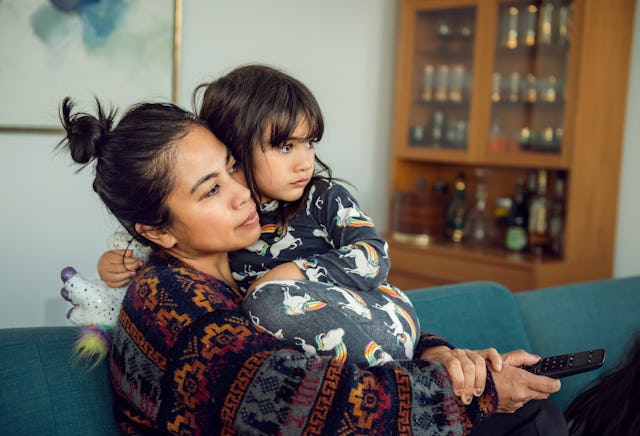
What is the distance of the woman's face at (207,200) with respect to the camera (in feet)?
4.09

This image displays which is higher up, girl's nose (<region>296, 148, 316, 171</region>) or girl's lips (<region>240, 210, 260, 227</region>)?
girl's nose (<region>296, 148, 316, 171</region>)

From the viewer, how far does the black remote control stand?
3.79 ft

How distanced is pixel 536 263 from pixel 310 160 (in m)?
2.07

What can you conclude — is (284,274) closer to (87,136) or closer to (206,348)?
(206,348)

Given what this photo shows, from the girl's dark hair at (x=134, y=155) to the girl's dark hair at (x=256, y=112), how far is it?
0.55 ft

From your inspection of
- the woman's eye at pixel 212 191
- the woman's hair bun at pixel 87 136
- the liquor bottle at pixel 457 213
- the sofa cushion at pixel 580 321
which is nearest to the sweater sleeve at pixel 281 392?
the woman's eye at pixel 212 191

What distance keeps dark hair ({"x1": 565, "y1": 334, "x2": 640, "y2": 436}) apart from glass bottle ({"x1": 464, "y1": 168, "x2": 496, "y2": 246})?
2158 mm

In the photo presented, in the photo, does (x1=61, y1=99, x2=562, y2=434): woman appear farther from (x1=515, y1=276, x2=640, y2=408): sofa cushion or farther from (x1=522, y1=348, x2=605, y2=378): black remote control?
(x1=515, y1=276, x2=640, y2=408): sofa cushion

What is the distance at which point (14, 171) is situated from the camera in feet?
9.41

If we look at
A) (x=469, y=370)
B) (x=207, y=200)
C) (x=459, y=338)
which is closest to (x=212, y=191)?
(x=207, y=200)

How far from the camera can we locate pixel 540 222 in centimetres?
354

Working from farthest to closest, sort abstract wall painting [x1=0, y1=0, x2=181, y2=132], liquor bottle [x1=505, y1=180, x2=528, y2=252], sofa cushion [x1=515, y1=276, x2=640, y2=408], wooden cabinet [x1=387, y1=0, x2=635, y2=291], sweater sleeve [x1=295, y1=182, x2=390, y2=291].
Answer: liquor bottle [x1=505, y1=180, x2=528, y2=252]
wooden cabinet [x1=387, y1=0, x2=635, y2=291]
abstract wall painting [x1=0, y1=0, x2=181, y2=132]
sofa cushion [x1=515, y1=276, x2=640, y2=408]
sweater sleeve [x1=295, y1=182, x2=390, y2=291]

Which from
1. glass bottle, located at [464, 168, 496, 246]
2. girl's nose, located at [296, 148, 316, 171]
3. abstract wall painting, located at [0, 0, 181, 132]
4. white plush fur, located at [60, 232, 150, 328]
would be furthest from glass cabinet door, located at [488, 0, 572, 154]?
white plush fur, located at [60, 232, 150, 328]

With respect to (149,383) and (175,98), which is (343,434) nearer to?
(149,383)
